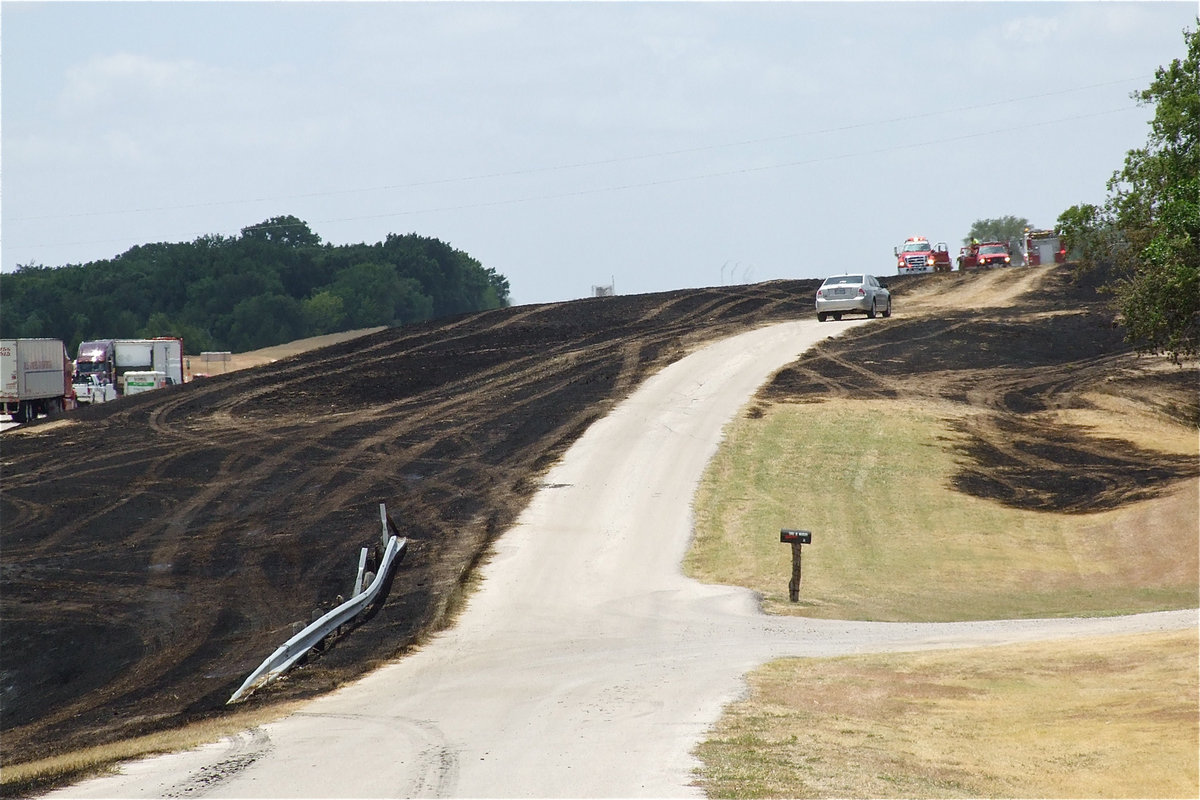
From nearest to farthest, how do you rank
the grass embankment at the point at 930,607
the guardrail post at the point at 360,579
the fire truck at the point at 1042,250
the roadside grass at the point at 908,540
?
the grass embankment at the point at 930,607 → the guardrail post at the point at 360,579 → the roadside grass at the point at 908,540 → the fire truck at the point at 1042,250

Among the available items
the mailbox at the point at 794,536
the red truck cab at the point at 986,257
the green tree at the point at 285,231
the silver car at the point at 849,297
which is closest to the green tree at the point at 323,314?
the green tree at the point at 285,231

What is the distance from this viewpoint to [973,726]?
12.8 m

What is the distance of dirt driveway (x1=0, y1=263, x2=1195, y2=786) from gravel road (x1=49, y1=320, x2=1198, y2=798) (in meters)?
1.18

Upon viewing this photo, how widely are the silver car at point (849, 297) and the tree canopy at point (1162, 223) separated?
70.9 feet

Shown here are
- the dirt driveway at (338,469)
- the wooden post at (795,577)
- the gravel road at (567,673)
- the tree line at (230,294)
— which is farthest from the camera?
the tree line at (230,294)

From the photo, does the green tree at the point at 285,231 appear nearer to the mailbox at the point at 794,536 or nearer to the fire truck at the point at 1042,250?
the fire truck at the point at 1042,250

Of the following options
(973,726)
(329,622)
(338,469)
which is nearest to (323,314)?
(338,469)

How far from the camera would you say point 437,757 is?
11.8 metres

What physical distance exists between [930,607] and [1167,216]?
11213mm

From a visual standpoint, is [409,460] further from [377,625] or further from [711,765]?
[711,765]

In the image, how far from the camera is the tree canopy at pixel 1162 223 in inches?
1075

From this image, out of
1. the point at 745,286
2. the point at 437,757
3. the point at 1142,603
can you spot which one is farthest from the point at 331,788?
the point at 745,286

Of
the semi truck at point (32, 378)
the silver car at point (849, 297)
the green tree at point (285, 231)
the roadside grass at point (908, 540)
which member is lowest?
the roadside grass at point (908, 540)

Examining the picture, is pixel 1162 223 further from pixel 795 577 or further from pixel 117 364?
pixel 117 364
